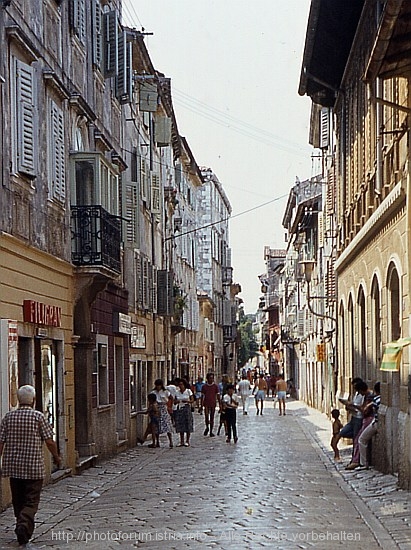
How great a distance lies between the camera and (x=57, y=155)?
20.3m

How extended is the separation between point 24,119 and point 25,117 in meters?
0.07

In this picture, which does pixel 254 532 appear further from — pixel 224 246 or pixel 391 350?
pixel 224 246

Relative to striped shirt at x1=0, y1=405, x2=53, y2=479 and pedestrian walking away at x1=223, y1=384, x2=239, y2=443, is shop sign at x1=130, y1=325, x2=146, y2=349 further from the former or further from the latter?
striped shirt at x1=0, y1=405, x2=53, y2=479

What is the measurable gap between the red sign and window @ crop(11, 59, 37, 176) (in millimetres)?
1945

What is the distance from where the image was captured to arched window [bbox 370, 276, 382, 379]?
22.3 meters

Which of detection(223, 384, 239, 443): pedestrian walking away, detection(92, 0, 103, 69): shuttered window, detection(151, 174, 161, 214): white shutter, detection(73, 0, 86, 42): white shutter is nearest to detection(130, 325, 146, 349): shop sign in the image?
detection(223, 384, 239, 443): pedestrian walking away

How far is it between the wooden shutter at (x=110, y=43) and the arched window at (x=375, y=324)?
7.33m

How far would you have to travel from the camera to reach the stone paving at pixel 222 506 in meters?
13.0

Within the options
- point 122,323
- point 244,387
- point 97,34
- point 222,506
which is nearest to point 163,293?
point 122,323

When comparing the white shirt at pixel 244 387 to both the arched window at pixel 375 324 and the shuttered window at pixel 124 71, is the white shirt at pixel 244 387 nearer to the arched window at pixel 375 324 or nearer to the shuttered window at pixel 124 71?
the shuttered window at pixel 124 71

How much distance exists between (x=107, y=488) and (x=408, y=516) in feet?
20.4

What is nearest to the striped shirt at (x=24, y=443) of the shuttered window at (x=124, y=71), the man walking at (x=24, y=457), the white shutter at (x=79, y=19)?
the man walking at (x=24, y=457)

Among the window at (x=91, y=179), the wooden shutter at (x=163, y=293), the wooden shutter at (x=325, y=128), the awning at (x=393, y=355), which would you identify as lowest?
the awning at (x=393, y=355)

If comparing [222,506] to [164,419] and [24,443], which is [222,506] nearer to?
[24,443]
